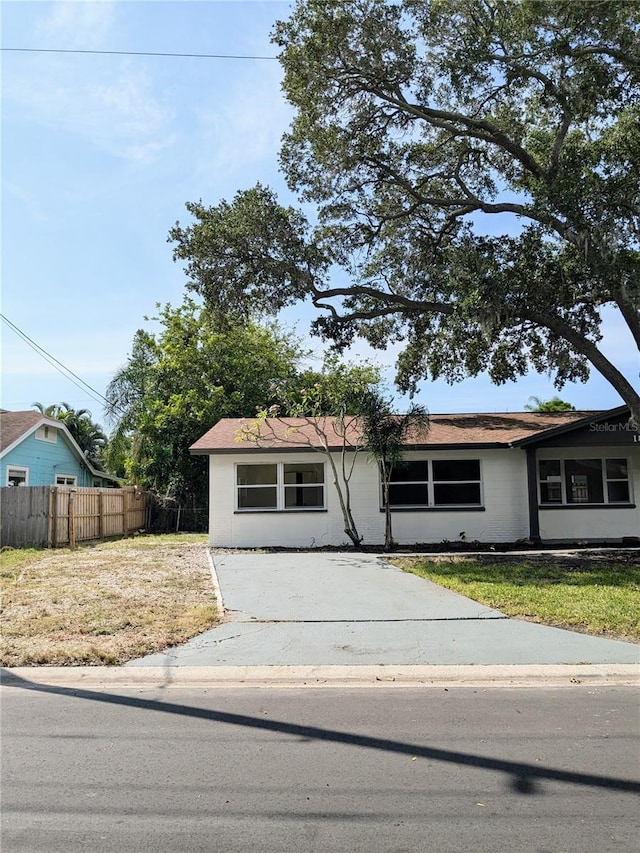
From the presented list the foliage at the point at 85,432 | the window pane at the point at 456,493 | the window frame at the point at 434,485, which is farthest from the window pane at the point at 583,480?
the foliage at the point at 85,432

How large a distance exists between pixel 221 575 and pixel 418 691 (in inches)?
307

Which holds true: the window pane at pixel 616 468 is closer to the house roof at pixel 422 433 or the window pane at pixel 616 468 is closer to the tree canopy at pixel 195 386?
the house roof at pixel 422 433

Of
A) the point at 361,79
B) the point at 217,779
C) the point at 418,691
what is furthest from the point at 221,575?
the point at 361,79

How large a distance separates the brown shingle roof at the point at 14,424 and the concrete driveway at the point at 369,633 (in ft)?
48.1

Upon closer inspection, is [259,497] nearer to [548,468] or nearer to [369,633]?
[548,468]

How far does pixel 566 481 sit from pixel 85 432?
99.5ft

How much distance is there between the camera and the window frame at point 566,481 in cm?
1983

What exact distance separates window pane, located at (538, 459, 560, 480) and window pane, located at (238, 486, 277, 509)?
8052 millimetres

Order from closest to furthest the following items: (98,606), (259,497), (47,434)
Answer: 1. (98,606)
2. (259,497)
3. (47,434)

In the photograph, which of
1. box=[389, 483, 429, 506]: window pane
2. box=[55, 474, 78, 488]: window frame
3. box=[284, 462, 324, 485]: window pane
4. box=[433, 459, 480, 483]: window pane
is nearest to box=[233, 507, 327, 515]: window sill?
box=[284, 462, 324, 485]: window pane

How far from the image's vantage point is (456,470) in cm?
2017

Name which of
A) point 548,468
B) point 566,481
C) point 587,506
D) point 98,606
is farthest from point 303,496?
point 98,606

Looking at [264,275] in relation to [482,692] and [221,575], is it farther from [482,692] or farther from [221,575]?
[482,692]

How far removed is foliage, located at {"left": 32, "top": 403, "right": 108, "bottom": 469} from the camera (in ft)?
135
